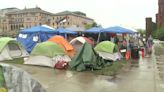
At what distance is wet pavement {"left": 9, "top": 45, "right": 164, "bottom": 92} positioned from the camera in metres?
8.84

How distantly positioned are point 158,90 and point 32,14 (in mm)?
127772

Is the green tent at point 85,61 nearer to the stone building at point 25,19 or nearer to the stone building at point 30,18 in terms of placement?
the stone building at point 30,18

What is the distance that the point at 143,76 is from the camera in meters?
11.6

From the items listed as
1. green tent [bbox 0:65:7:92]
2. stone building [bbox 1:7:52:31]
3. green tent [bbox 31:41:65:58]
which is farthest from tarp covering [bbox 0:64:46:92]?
stone building [bbox 1:7:52:31]

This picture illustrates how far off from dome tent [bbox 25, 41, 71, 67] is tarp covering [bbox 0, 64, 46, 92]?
9141mm

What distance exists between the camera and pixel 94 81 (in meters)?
10.1

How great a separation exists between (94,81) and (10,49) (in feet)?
27.6

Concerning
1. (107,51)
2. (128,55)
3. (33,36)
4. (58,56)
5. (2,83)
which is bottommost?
(128,55)

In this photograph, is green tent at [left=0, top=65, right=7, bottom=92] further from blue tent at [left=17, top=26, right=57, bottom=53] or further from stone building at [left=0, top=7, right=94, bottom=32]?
stone building at [left=0, top=7, right=94, bottom=32]

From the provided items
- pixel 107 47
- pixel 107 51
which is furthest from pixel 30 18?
pixel 107 51

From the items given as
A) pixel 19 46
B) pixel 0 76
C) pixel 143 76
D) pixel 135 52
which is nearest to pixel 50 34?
pixel 19 46

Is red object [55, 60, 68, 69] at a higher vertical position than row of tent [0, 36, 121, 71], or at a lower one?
lower

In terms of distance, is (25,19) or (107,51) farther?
(25,19)

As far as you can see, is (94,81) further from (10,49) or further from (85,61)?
(10,49)
